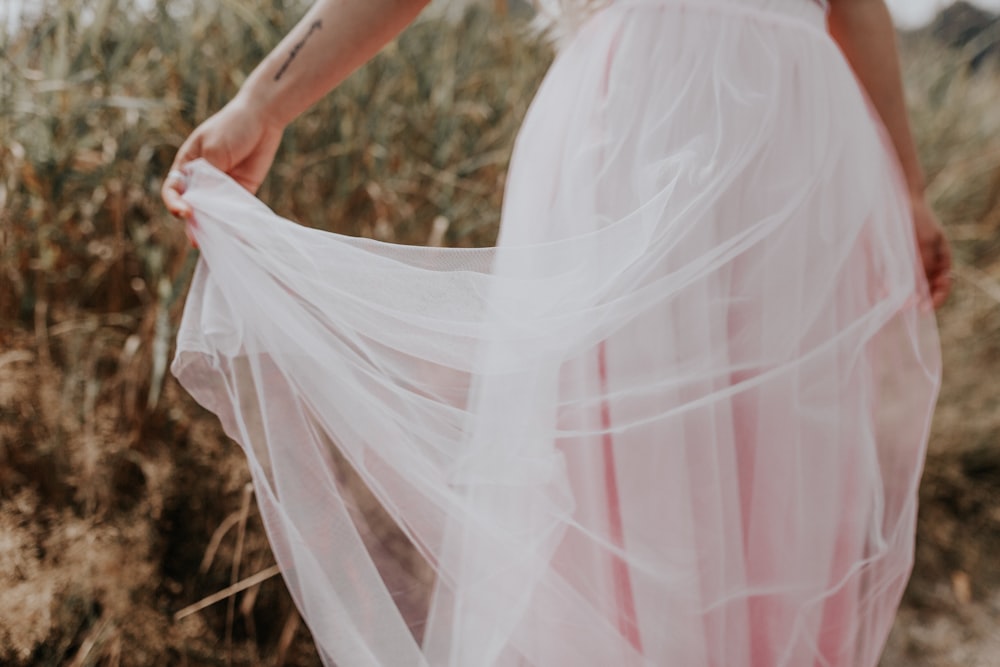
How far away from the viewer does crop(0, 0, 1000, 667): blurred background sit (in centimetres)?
127

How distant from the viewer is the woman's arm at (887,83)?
110cm

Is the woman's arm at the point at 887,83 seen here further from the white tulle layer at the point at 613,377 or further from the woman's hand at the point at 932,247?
the white tulle layer at the point at 613,377

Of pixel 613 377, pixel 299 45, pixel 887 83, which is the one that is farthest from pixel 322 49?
pixel 887 83

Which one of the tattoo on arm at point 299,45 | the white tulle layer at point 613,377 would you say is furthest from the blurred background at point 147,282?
the tattoo on arm at point 299,45

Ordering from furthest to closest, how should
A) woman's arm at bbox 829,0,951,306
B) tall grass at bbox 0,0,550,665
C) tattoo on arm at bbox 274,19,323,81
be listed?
tall grass at bbox 0,0,550,665 → woman's arm at bbox 829,0,951,306 → tattoo on arm at bbox 274,19,323,81

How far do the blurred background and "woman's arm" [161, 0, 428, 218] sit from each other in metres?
0.53

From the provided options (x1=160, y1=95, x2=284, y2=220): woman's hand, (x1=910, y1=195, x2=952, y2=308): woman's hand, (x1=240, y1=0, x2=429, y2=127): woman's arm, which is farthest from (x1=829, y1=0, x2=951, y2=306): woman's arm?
(x1=160, y1=95, x2=284, y2=220): woman's hand

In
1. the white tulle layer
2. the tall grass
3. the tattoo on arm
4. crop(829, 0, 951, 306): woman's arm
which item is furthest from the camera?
the tall grass

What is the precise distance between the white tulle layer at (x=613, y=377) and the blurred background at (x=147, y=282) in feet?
1.64

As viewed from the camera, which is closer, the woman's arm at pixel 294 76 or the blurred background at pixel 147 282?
the woman's arm at pixel 294 76

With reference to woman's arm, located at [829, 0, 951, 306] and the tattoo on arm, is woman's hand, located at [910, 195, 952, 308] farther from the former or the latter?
the tattoo on arm

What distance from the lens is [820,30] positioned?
0.94 m

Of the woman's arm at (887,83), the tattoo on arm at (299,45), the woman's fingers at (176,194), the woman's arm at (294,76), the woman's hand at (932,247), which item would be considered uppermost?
the tattoo on arm at (299,45)

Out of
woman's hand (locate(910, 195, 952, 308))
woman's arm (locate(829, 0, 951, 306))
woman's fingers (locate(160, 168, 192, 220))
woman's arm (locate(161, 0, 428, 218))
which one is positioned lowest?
woman's hand (locate(910, 195, 952, 308))
